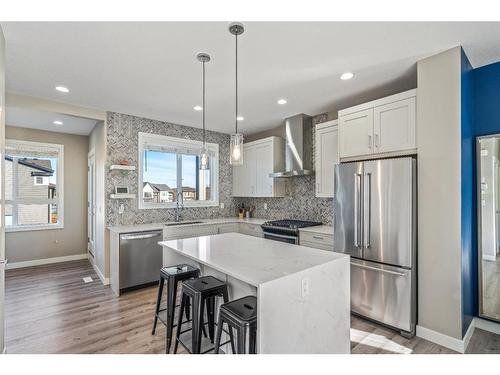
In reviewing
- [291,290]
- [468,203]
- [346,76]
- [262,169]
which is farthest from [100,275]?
[468,203]

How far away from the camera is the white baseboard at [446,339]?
221cm

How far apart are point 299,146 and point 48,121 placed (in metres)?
4.41

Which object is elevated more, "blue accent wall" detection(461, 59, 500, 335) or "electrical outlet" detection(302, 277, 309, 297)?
"blue accent wall" detection(461, 59, 500, 335)

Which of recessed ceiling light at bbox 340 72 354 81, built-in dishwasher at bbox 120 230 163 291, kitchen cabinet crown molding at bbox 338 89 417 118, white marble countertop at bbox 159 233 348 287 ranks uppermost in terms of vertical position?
recessed ceiling light at bbox 340 72 354 81

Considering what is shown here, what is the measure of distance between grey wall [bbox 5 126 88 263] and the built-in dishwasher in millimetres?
2673

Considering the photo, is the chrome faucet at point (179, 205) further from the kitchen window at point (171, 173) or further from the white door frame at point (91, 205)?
the white door frame at point (91, 205)

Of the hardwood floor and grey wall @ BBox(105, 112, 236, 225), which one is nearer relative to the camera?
the hardwood floor

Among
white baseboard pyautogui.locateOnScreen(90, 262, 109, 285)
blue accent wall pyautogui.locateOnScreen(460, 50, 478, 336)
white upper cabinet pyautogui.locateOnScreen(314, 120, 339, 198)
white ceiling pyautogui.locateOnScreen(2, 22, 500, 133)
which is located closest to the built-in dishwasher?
white baseboard pyautogui.locateOnScreen(90, 262, 109, 285)

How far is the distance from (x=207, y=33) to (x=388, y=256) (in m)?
2.65

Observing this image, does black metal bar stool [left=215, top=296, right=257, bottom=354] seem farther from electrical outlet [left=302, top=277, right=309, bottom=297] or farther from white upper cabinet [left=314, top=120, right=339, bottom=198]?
white upper cabinet [left=314, top=120, right=339, bottom=198]

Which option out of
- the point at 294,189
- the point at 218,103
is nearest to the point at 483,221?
the point at 294,189

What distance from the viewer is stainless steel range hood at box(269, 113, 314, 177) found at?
13.6 feet

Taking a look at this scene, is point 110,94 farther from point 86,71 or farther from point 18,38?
point 18,38

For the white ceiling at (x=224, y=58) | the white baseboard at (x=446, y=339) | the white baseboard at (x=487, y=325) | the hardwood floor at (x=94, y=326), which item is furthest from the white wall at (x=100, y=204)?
the white baseboard at (x=487, y=325)
